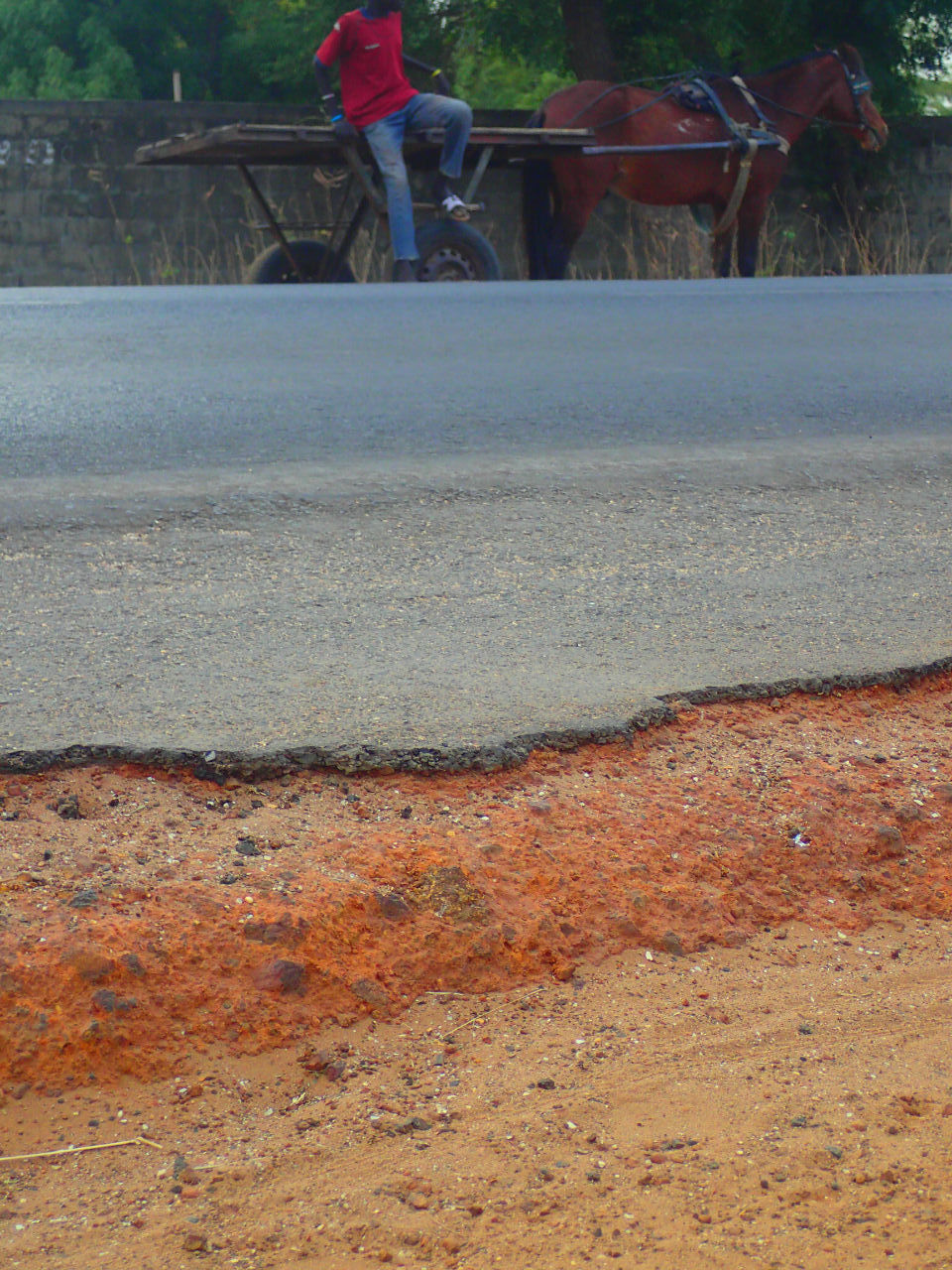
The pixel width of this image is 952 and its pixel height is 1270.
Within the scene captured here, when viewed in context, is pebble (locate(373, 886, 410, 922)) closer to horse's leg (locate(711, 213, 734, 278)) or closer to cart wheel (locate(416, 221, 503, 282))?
cart wheel (locate(416, 221, 503, 282))

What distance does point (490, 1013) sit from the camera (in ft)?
4.59

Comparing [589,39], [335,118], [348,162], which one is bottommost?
[348,162]

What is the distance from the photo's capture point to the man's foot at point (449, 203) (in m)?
8.25

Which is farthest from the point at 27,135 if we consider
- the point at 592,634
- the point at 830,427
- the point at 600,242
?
the point at 592,634

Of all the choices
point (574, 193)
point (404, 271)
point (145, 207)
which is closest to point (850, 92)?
point (574, 193)

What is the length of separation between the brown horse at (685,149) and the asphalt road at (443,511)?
19.0 ft

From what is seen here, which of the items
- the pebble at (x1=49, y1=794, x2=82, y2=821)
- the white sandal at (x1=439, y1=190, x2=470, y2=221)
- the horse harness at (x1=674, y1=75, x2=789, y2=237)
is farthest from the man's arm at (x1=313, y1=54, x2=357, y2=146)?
the pebble at (x1=49, y1=794, x2=82, y2=821)

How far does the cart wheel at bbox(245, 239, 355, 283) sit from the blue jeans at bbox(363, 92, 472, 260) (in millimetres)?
1548

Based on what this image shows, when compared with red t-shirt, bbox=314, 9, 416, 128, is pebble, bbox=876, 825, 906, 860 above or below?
below

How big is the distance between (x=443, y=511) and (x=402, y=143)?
607 cm

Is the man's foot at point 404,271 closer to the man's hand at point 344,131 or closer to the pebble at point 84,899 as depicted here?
the man's hand at point 344,131

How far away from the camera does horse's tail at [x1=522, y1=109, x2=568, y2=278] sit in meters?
10.6

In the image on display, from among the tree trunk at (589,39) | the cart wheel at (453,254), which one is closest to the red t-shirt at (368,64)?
the cart wheel at (453,254)

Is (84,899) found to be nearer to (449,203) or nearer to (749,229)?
(449,203)
